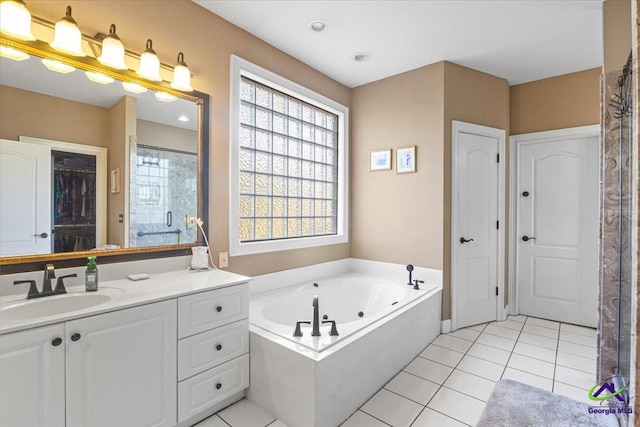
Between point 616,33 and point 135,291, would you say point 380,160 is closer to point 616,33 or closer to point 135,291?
point 616,33

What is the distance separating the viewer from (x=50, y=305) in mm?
1454

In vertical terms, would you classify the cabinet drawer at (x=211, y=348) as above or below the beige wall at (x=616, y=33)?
below

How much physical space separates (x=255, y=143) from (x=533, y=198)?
3.10m

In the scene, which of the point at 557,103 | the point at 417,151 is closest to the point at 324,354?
the point at 417,151

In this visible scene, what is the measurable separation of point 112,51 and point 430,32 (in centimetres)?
227

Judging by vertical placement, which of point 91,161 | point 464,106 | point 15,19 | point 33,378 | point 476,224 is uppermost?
point 464,106

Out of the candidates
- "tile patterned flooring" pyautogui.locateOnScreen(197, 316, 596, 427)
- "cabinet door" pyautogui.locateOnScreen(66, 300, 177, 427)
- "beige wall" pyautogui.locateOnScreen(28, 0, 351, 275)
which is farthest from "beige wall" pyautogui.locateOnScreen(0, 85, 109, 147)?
"tile patterned flooring" pyautogui.locateOnScreen(197, 316, 596, 427)

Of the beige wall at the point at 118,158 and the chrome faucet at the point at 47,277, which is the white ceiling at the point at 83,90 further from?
the chrome faucet at the point at 47,277

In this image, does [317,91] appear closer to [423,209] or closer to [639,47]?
[423,209]

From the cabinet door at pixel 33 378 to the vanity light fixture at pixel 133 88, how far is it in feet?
4.45

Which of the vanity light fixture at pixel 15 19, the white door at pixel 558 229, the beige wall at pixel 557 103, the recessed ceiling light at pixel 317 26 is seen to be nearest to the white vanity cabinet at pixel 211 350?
the vanity light fixture at pixel 15 19

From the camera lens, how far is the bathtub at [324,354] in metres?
1.65

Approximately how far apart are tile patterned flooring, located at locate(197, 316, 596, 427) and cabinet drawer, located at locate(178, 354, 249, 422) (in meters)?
0.14

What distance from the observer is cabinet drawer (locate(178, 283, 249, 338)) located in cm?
161
